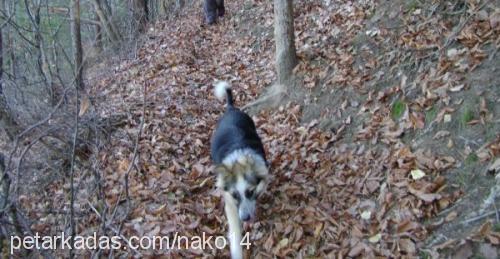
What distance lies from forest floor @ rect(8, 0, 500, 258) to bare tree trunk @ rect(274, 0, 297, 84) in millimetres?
211

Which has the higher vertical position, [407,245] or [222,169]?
[222,169]

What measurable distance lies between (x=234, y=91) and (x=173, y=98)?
1.10 metres

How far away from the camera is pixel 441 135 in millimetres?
4344

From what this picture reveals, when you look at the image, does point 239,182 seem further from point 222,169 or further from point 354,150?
point 354,150

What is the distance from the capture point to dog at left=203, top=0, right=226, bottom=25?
1216 cm

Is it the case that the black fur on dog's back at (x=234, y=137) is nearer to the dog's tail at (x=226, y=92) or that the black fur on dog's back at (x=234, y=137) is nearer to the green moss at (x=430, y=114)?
the dog's tail at (x=226, y=92)

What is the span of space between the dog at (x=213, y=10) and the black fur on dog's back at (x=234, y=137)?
7.20 m

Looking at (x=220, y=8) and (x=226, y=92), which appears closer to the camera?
(x=226, y=92)

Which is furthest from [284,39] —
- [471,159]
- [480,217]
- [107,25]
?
[107,25]

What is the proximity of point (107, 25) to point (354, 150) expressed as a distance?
36.5 feet

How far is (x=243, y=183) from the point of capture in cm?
429

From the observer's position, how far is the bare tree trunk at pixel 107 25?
13961mm

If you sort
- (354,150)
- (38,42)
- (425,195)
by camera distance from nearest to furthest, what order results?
(425,195), (354,150), (38,42)

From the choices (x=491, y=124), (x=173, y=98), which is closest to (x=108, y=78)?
(x=173, y=98)
